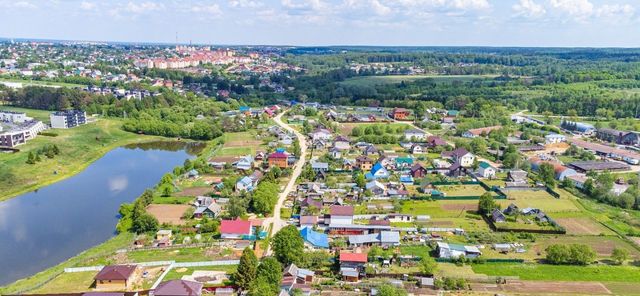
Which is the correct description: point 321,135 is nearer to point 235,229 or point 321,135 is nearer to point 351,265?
point 235,229

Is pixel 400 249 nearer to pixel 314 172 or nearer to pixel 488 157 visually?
pixel 314 172

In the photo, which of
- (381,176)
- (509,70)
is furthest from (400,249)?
(509,70)

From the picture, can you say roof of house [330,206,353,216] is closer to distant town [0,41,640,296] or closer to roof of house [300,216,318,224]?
distant town [0,41,640,296]

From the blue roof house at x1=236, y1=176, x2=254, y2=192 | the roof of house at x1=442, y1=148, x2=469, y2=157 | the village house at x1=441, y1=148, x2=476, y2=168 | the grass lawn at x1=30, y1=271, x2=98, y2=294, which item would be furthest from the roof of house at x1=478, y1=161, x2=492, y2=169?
the grass lawn at x1=30, y1=271, x2=98, y2=294

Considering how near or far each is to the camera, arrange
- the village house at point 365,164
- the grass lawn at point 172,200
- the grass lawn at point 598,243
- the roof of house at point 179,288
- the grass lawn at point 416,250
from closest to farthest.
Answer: the roof of house at point 179,288, the grass lawn at point 416,250, the grass lawn at point 598,243, the grass lawn at point 172,200, the village house at point 365,164

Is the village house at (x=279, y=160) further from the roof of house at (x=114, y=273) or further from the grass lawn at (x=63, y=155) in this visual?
the roof of house at (x=114, y=273)

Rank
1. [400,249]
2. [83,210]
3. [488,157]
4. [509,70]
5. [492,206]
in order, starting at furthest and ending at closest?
1. [509,70]
2. [488,157]
3. [83,210]
4. [492,206]
5. [400,249]

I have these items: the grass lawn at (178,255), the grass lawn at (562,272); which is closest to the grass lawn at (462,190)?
the grass lawn at (562,272)

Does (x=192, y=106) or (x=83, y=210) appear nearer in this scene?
(x=83, y=210)
